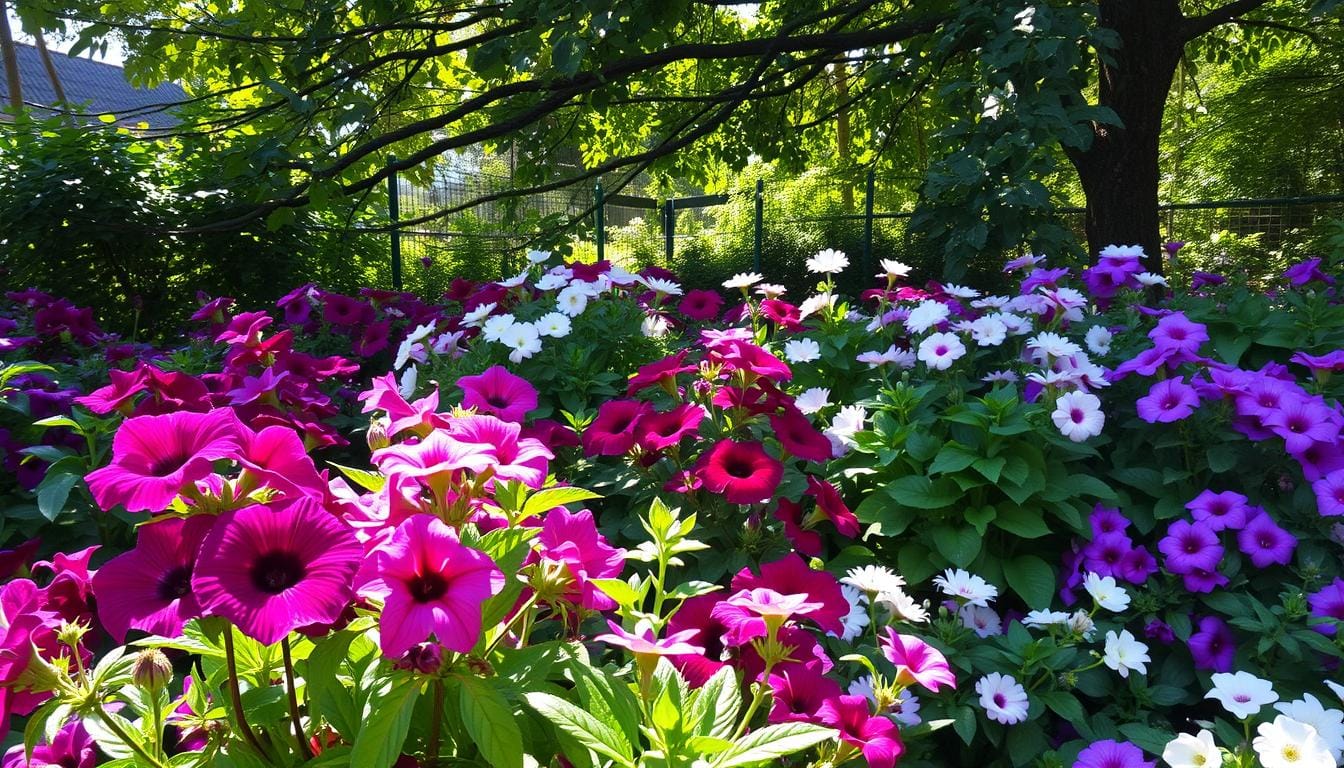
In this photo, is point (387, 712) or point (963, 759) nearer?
point (387, 712)

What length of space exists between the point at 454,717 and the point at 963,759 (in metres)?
1.05

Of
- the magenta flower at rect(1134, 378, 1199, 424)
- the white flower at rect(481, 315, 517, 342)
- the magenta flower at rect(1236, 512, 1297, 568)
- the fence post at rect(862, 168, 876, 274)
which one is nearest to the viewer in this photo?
the magenta flower at rect(1236, 512, 1297, 568)

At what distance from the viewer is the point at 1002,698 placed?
1509 mm

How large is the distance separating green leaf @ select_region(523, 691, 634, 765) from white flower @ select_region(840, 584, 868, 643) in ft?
2.07

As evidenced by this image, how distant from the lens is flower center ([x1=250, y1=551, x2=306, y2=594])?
81 cm

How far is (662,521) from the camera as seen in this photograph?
1193 mm

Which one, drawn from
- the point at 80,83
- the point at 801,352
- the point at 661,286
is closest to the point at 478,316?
the point at 661,286

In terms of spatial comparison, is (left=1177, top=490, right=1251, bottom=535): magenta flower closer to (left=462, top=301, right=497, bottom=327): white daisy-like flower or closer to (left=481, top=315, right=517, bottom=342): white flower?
(left=481, top=315, right=517, bottom=342): white flower

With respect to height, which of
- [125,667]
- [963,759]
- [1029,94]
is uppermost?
[1029,94]

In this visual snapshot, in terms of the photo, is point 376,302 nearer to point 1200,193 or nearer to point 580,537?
point 580,537

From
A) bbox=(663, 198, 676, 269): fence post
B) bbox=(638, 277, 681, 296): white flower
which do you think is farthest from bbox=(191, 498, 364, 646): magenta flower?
bbox=(663, 198, 676, 269): fence post

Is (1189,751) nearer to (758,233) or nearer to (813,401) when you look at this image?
(813,401)

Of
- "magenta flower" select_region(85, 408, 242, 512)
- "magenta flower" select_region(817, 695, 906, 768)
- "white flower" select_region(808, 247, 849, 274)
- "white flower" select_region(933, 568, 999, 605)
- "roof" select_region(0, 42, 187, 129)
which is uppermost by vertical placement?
"roof" select_region(0, 42, 187, 129)

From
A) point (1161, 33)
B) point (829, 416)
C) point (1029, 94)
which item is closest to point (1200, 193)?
point (1161, 33)
